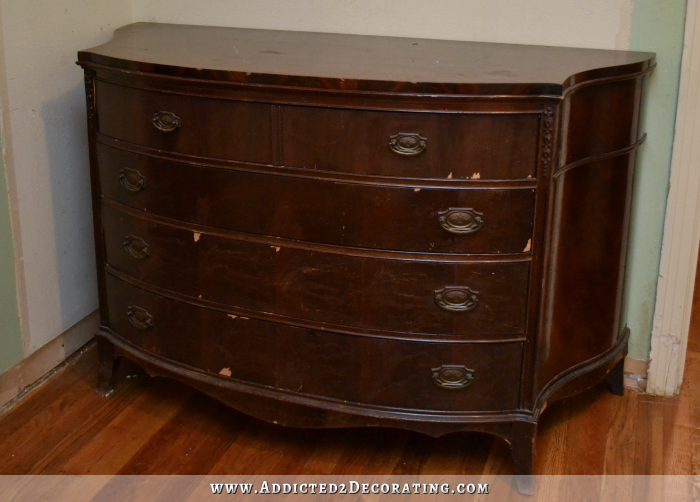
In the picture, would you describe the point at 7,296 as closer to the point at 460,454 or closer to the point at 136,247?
the point at 136,247

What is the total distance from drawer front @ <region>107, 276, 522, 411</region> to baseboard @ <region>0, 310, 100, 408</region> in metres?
0.51

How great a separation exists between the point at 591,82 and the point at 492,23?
1.55 feet

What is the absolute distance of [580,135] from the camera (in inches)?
71.1

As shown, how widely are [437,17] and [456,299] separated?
2.80 feet

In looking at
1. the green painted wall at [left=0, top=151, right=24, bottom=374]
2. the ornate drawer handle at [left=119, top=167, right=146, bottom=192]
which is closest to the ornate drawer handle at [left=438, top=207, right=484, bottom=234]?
the ornate drawer handle at [left=119, top=167, right=146, bottom=192]

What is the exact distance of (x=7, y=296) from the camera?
2189 mm

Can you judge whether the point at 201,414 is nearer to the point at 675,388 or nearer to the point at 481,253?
the point at 481,253

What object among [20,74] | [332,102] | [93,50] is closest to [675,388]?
[332,102]

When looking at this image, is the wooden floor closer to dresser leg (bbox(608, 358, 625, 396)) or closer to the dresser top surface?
dresser leg (bbox(608, 358, 625, 396))

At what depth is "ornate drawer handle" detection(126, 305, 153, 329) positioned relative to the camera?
2105 millimetres

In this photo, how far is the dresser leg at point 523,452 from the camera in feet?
6.24

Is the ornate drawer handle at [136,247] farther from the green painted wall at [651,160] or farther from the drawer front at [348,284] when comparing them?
the green painted wall at [651,160]

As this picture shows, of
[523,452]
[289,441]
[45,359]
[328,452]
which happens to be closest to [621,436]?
[523,452]

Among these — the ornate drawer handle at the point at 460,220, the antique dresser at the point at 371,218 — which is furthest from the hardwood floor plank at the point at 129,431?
the ornate drawer handle at the point at 460,220
